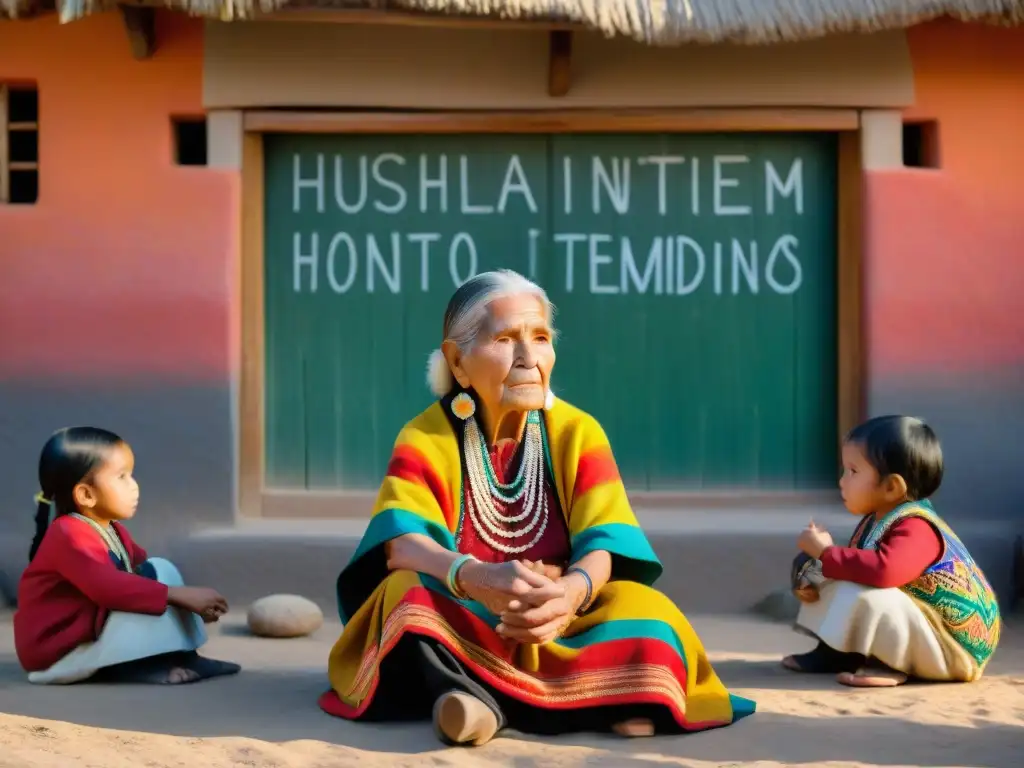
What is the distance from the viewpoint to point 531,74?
5996 mm

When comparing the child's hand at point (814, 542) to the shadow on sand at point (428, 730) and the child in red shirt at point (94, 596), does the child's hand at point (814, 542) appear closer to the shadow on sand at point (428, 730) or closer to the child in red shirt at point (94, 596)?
the shadow on sand at point (428, 730)

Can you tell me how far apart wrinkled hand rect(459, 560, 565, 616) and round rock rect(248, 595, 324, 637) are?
1998 mm

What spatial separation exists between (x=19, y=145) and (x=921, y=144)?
403 centimetres

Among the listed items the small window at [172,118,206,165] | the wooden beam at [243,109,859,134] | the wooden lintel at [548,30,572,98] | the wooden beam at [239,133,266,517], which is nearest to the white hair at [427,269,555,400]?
the wooden lintel at [548,30,572,98]

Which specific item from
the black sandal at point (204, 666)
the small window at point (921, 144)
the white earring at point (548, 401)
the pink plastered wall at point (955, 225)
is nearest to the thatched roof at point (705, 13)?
the pink plastered wall at point (955, 225)

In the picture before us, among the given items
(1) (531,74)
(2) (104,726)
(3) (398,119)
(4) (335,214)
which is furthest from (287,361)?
(2) (104,726)

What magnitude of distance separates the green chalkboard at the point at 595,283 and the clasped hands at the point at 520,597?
2.81 m

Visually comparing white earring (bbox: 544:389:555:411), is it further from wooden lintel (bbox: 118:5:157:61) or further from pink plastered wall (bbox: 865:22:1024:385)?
wooden lintel (bbox: 118:5:157:61)

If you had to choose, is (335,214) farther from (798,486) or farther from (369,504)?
(798,486)

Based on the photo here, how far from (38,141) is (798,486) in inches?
141

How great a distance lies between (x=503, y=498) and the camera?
3877 mm

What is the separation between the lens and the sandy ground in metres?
3.37

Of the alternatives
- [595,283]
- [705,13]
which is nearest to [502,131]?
[595,283]

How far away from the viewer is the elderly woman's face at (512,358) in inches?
149
